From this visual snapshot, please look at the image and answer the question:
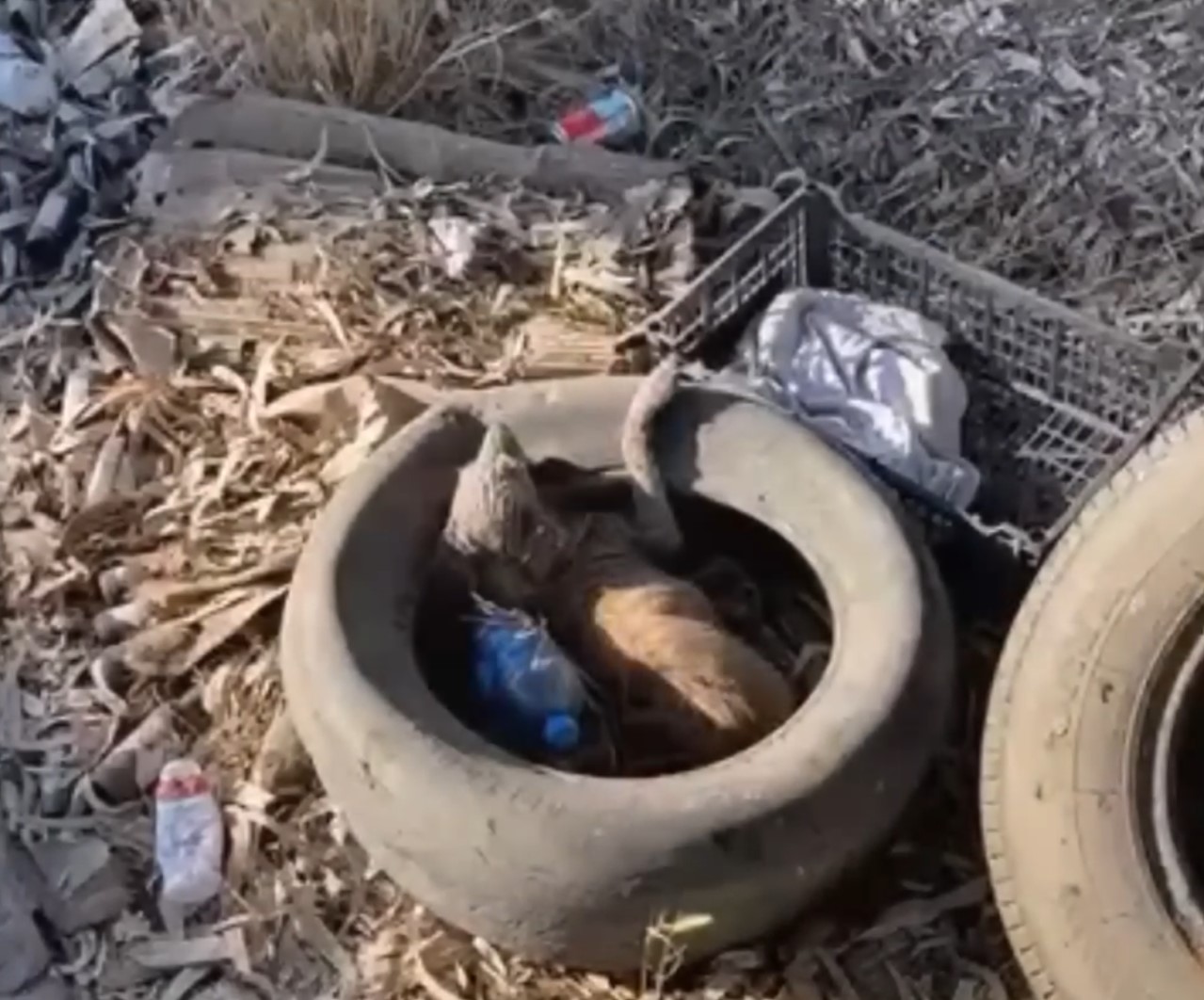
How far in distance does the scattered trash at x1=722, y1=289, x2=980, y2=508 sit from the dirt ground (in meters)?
0.28

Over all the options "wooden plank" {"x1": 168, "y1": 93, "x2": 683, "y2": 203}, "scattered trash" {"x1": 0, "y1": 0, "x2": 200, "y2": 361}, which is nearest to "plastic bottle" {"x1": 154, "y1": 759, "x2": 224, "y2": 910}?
"scattered trash" {"x1": 0, "y1": 0, "x2": 200, "y2": 361}

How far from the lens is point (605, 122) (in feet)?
14.4

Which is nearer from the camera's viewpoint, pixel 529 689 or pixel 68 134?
pixel 529 689

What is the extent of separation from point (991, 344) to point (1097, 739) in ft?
3.00

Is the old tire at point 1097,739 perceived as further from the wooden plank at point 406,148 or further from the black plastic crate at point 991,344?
the wooden plank at point 406,148

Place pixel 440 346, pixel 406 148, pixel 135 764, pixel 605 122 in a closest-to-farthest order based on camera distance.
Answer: pixel 135 764
pixel 440 346
pixel 406 148
pixel 605 122

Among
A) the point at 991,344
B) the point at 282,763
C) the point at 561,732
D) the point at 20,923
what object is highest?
the point at 991,344

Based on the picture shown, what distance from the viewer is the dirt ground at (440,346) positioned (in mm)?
3322

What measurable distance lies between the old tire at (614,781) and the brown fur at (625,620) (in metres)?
0.09

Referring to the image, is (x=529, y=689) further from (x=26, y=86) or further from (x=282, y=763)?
(x=26, y=86)

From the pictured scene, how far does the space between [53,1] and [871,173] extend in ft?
5.17

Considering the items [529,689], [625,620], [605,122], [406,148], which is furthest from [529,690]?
[605,122]

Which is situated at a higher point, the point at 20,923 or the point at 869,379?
the point at 869,379

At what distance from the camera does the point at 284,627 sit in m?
3.38
